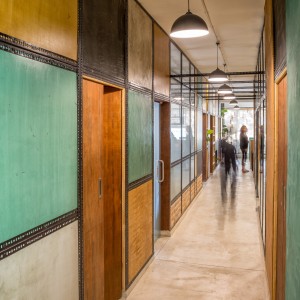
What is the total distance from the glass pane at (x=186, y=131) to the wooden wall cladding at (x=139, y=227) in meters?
2.87

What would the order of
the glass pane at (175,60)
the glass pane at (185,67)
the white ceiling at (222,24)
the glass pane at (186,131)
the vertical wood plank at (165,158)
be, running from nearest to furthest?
the white ceiling at (222,24), the vertical wood plank at (165,158), the glass pane at (175,60), the glass pane at (186,131), the glass pane at (185,67)

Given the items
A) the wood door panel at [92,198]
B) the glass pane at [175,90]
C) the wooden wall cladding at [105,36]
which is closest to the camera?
the wooden wall cladding at [105,36]

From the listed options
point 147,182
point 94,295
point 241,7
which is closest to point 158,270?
point 147,182

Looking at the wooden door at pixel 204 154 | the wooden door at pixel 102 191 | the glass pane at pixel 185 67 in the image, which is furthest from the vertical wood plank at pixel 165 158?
the wooden door at pixel 204 154

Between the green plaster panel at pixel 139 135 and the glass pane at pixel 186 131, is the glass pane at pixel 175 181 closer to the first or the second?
the glass pane at pixel 186 131

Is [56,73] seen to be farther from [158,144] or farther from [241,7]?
[158,144]

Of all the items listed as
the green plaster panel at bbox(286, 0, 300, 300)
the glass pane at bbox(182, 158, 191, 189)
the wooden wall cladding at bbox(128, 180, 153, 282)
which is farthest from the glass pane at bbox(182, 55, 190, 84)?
the green plaster panel at bbox(286, 0, 300, 300)

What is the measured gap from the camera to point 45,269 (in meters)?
2.55

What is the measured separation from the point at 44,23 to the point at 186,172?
6279 millimetres

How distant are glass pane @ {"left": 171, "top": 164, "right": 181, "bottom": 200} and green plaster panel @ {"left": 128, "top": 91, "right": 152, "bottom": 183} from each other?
1720 mm

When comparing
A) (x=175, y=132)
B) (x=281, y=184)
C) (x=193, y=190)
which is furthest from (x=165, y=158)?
(x=281, y=184)

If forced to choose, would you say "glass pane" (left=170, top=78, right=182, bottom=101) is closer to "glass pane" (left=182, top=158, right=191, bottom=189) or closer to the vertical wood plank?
the vertical wood plank

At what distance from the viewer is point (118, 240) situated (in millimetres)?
4172

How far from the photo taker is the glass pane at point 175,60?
274 inches
